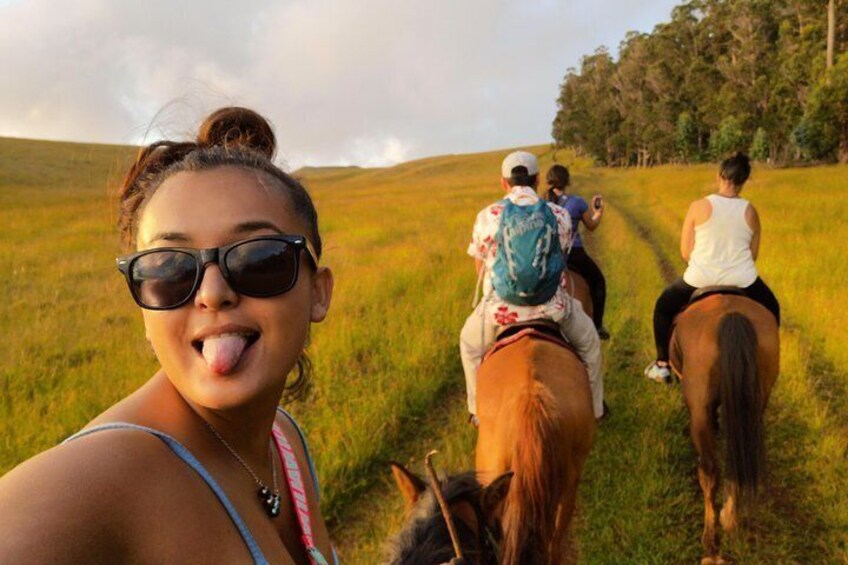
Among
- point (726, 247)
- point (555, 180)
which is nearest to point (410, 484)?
point (726, 247)

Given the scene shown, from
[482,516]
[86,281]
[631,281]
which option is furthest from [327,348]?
[86,281]

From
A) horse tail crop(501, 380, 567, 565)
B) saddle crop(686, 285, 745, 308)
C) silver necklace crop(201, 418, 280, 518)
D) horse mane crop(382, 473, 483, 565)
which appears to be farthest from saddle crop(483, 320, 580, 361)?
silver necklace crop(201, 418, 280, 518)

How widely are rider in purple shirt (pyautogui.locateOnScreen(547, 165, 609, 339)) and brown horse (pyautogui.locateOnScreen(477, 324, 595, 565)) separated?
128 inches

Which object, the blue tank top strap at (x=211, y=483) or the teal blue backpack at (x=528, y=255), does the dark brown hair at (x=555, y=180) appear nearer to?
the teal blue backpack at (x=528, y=255)

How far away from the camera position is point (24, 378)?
223 inches

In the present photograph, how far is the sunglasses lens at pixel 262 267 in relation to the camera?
111cm

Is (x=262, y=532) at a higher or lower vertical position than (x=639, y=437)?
higher

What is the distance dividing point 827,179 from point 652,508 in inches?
852

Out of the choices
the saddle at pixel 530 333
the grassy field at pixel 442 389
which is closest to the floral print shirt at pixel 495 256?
the saddle at pixel 530 333

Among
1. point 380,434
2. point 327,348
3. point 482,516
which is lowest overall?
point 380,434

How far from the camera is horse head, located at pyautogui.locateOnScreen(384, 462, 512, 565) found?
1.68m

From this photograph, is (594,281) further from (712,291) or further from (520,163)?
(520,163)

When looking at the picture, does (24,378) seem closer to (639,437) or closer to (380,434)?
(380,434)

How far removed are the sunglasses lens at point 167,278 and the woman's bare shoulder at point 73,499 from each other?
1.01 ft
